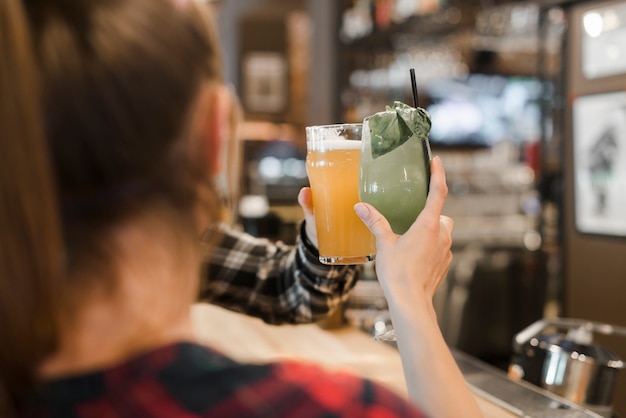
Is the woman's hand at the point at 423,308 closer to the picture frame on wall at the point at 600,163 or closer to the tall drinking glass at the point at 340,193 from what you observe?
the tall drinking glass at the point at 340,193

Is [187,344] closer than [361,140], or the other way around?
[187,344]

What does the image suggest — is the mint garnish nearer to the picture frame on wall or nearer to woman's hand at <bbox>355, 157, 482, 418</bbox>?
woman's hand at <bbox>355, 157, 482, 418</bbox>

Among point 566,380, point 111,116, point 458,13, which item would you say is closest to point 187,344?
point 111,116

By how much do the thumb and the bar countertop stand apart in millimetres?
328

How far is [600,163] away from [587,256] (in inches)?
18.2

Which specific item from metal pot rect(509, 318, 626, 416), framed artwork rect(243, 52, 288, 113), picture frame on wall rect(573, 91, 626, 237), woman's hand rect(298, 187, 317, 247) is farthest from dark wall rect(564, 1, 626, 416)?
framed artwork rect(243, 52, 288, 113)

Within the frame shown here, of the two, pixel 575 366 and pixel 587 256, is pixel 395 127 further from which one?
pixel 587 256

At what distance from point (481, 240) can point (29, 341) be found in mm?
5324

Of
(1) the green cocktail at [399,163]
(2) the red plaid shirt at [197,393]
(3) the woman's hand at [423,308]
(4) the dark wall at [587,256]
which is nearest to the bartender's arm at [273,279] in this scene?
(1) the green cocktail at [399,163]

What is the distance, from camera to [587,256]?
374 cm

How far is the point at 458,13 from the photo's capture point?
5.36 m

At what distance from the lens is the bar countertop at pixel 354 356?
4.79 feet

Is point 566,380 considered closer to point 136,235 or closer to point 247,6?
point 136,235

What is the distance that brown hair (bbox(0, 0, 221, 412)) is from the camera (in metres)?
0.67
